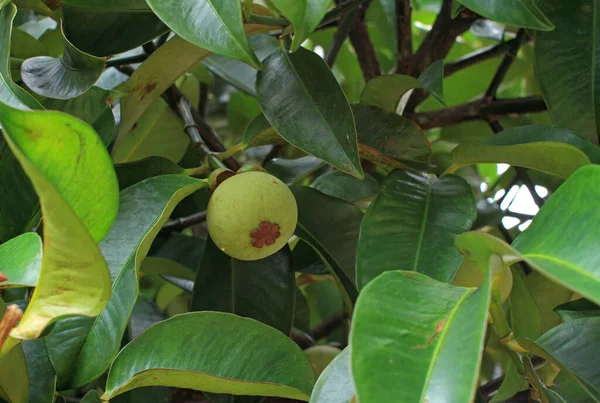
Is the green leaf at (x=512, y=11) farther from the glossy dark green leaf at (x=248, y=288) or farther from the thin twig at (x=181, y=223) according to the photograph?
the thin twig at (x=181, y=223)

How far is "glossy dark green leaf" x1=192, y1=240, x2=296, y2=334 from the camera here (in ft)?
2.86

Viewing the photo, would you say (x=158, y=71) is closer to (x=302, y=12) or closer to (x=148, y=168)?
(x=148, y=168)

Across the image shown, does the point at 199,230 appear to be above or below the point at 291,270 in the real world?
below

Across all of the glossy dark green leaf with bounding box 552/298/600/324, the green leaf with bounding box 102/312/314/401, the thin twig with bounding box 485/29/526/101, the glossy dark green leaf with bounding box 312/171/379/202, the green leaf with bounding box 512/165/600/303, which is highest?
the green leaf with bounding box 512/165/600/303

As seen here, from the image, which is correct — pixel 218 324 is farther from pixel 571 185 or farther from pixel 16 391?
pixel 571 185

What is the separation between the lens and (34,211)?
76cm

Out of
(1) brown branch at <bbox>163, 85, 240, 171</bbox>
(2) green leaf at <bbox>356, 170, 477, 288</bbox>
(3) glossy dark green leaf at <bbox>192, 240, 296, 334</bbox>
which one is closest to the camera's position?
(2) green leaf at <bbox>356, 170, 477, 288</bbox>

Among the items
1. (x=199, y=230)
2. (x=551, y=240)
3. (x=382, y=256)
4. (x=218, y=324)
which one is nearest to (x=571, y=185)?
(x=551, y=240)

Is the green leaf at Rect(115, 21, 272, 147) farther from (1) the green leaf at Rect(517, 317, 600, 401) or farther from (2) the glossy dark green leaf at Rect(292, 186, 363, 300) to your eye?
(1) the green leaf at Rect(517, 317, 600, 401)

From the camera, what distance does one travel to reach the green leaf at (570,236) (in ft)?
1.46

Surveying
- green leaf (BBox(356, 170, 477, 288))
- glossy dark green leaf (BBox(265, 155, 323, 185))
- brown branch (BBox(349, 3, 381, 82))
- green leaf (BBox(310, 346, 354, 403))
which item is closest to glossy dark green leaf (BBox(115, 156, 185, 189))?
glossy dark green leaf (BBox(265, 155, 323, 185))

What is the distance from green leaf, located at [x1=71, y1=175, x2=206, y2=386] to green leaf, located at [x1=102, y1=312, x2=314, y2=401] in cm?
3

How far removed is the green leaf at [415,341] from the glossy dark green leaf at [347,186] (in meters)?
0.49

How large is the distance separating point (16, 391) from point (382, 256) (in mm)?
368
